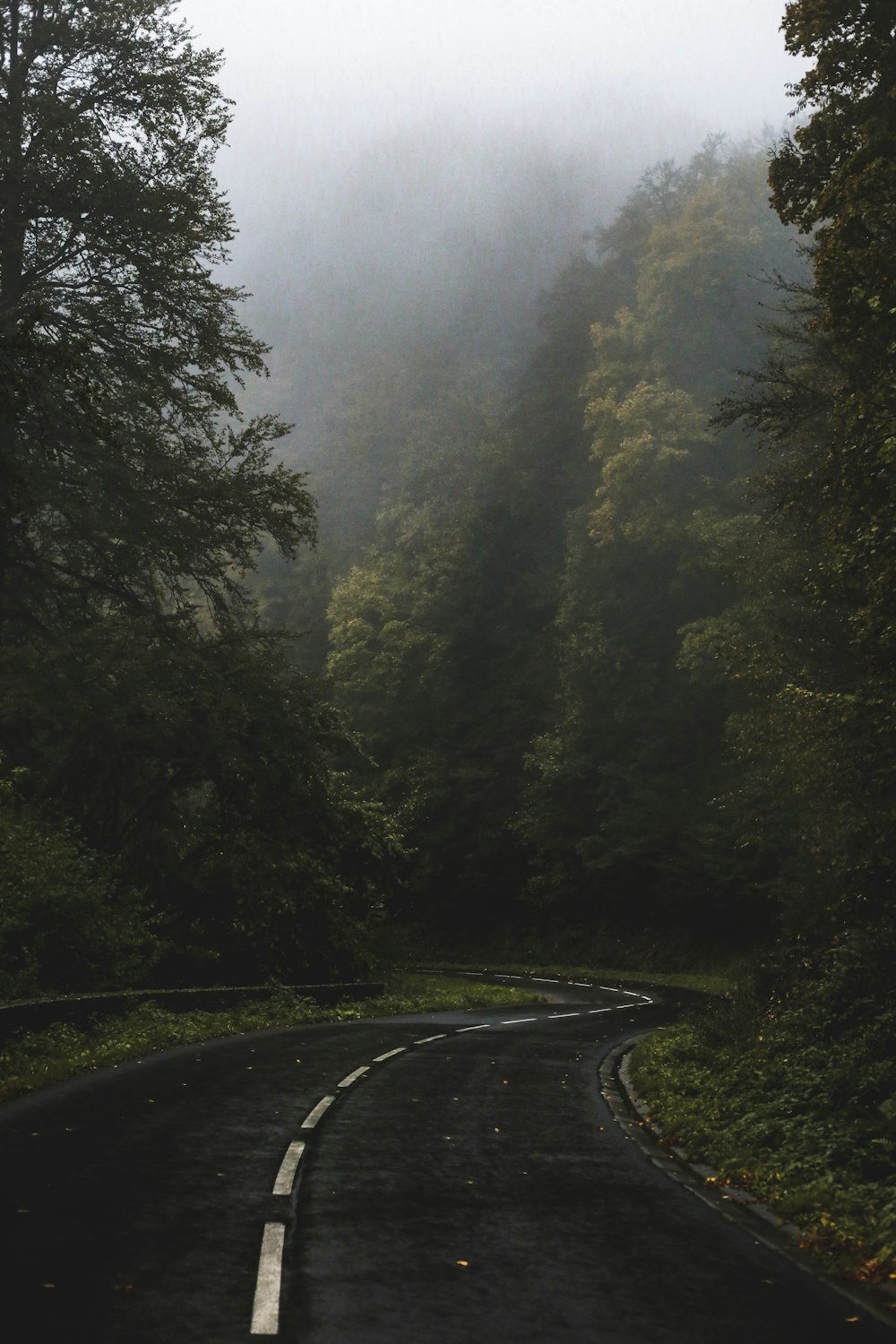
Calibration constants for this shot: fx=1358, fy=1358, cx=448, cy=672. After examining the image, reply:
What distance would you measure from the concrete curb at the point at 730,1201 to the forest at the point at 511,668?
4.47 ft

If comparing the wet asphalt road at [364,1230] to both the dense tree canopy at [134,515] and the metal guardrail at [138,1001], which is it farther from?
the dense tree canopy at [134,515]

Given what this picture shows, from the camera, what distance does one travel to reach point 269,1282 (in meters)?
6.63

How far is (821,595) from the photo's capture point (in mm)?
18578

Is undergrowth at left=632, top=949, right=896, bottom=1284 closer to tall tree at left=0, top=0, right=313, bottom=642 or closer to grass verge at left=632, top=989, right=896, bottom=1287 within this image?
grass verge at left=632, top=989, right=896, bottom=1287

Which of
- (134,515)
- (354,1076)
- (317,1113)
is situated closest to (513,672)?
(134,515)

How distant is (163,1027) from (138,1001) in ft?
4.03

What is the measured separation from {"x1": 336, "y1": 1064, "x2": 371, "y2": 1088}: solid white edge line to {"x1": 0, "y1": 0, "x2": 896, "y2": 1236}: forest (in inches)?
180

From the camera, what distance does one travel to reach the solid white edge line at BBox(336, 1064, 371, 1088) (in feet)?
48.5

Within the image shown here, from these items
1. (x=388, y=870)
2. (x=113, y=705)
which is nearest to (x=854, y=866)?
(x=113, y=705)

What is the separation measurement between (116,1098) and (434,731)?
48105 mm

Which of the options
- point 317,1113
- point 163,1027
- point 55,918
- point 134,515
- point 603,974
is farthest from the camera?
point 603,974

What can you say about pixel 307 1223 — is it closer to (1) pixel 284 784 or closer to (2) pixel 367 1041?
(2) pixel 367 1041

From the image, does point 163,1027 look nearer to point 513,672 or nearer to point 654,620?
point 654,620

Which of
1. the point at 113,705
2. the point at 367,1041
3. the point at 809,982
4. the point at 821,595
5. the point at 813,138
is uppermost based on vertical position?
the point at 813,138
